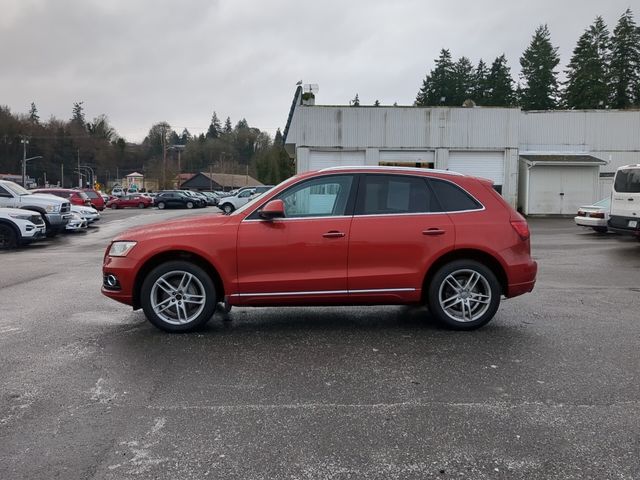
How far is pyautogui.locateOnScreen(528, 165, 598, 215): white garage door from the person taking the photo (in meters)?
27.8

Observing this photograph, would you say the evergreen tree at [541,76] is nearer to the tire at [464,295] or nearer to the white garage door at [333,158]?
the white garage door at [333,158]

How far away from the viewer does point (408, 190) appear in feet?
19.4

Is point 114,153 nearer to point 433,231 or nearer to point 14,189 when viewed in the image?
point 14,189

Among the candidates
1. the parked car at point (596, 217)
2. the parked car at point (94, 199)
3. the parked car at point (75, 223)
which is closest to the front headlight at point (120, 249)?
the parked car at point (75, 223)

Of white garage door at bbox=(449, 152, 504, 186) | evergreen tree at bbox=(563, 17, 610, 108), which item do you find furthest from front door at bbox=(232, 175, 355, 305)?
evergreen tree at bbox=(563, 17, 610, 108)

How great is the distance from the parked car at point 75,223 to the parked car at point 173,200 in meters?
24.8

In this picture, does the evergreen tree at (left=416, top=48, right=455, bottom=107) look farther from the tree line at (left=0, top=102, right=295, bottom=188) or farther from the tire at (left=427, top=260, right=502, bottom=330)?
the tire at (left=427, top=260, right=502, bottom=330)

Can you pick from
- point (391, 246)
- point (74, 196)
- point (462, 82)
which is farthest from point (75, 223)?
point (462, 82)

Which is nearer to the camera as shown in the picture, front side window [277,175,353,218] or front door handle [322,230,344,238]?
front door handle [322,230,344,238]

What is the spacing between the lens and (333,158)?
28.4 m

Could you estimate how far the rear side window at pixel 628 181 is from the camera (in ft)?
45.2

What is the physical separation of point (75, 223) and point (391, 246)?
58.9 feet

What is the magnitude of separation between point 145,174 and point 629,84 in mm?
91334

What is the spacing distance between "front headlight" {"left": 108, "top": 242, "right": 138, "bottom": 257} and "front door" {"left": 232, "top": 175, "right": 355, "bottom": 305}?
1177 mm
